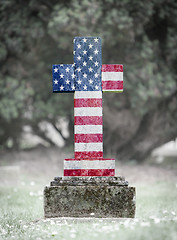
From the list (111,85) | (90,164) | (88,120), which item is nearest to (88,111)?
(88,120)

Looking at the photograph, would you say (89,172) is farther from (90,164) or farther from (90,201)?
(90,201)

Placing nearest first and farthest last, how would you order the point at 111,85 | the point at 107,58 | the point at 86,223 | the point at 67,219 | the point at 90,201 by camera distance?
the point at 86,223 → the point at 67,219 → the point at 90,201 → the point at 111,85 → the point at 107,58

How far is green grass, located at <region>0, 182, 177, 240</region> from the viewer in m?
4.05

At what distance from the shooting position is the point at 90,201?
5293 millimetres

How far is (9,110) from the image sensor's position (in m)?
11.5

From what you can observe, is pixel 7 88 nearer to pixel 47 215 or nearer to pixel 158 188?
pixel 158 188

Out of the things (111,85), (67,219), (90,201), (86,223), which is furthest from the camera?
(111,85)

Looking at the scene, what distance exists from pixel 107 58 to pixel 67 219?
25.1 feet

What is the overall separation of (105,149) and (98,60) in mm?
8322

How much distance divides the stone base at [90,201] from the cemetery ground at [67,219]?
0.51ft

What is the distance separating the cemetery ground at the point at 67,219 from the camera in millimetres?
4289

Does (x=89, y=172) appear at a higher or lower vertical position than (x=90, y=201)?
higher

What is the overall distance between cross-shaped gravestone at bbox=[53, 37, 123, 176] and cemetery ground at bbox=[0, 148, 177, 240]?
78 cm

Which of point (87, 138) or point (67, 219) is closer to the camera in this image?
point (67, 219)
